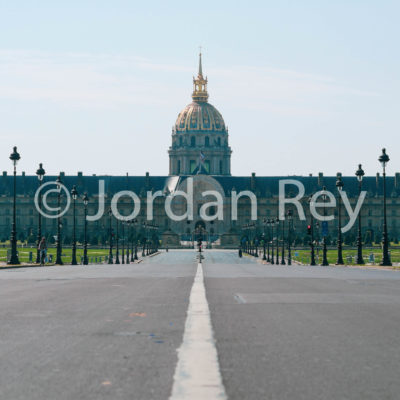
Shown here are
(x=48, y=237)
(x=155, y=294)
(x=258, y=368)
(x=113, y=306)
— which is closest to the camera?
(x=258, y=368)

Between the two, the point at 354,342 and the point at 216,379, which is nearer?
the point at 216,379

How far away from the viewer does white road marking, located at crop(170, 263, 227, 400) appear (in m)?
6.70

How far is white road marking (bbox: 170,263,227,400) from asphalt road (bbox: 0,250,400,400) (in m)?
0.09

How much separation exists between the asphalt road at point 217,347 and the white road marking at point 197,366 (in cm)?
9

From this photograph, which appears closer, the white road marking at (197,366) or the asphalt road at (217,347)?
the white road marking at (197,366)

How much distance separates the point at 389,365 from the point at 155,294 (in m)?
11.2

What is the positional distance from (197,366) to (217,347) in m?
1.41

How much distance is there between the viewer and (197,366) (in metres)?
8.03

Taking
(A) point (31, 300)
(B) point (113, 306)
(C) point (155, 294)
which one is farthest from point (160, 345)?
(C) point (155, 294)

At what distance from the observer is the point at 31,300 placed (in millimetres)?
16438

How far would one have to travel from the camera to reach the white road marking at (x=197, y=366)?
6695 mm

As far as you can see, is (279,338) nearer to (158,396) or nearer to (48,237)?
(158,396)

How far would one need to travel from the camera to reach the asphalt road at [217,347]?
6910mm

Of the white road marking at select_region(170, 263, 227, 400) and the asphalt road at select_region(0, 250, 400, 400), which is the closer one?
the white road marking at select_region(170, 263, 227, 400)
